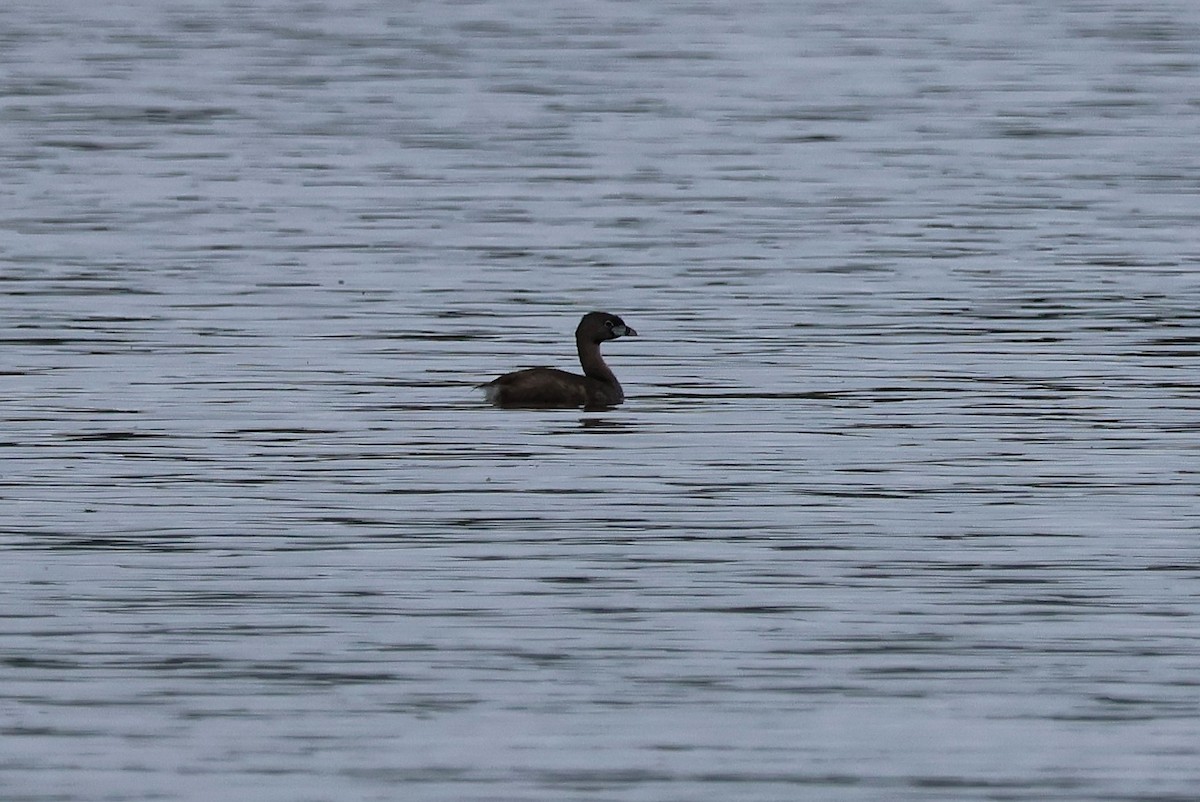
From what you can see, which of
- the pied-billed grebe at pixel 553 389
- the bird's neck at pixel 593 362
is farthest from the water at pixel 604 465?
the bird's neck at pixel 593 362

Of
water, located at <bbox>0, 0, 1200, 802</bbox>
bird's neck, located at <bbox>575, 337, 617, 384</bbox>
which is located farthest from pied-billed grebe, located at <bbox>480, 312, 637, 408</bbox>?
water, located at <bbox>0, 0, 1200, 802</bbox>

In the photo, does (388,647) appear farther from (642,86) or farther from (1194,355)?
(642,86)

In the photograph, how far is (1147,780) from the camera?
10.4m

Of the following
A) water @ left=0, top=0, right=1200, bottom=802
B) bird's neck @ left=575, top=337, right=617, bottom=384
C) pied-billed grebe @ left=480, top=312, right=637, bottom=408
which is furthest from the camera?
bird's neck @ left=575, top=337, right=617, bottom=384

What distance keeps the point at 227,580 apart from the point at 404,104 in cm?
3094

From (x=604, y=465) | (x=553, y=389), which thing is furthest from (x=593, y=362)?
(x=604, y=465)

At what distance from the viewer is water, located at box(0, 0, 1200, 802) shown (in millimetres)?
10922

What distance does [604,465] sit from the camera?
16.9 m

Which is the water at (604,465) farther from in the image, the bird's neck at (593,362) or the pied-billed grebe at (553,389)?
the bird's neck at (593,362)

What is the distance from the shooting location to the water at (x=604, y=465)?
430 inches

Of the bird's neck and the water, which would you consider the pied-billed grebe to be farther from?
the water

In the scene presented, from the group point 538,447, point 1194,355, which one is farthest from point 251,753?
point 1194,355

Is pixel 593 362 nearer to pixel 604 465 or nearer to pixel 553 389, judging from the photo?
pixel 553 389

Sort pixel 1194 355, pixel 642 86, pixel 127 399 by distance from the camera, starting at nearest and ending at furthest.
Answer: pixel 127 399
pixel 1194 355
pixel 642 86
